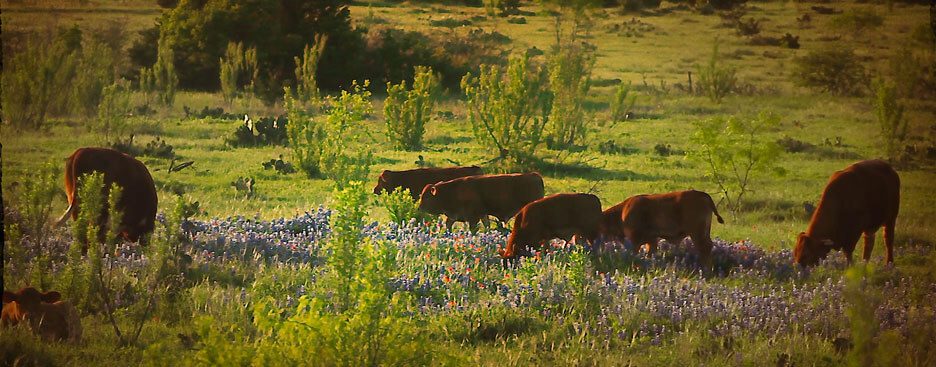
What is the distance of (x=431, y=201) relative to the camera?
1052cm

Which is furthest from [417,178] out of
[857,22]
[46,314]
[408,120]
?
[857,22]

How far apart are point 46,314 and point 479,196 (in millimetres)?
4855

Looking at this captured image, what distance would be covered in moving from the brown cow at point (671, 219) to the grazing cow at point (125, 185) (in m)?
4.42

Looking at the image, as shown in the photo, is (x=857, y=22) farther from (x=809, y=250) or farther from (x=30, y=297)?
(x=30, y=297)

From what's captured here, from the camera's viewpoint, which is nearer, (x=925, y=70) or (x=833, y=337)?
(x=833, y=337)

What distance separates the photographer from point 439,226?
35.0 feet

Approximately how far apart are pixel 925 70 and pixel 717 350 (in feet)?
74.0

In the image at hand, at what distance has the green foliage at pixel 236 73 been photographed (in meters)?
23.6

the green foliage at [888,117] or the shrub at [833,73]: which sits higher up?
the green foliage at [888,117]

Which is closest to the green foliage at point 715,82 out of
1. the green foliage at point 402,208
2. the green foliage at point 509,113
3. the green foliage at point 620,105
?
the green foliage at point 620,105

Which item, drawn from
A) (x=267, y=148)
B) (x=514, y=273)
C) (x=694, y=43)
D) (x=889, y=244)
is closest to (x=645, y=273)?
(x=514, y=273)

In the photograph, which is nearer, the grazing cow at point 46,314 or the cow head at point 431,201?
the grazing cow at point 46,314

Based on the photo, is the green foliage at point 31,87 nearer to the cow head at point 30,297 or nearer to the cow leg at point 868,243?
the cow head at point 30,297

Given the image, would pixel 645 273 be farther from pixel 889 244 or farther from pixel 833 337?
pixel 889 244
